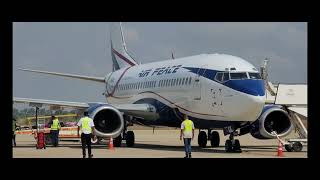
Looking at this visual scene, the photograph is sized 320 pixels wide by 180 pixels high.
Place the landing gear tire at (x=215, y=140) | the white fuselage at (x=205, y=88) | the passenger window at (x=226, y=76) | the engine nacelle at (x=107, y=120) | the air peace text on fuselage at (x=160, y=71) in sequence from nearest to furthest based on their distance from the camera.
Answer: the white fuselage at (x=205, y=88)
the passenger window at (x=226, y=76)
the engine nacelle at (x=107, y=120)
the air peace text on fuselage at (x=160, y=71)
the landing gear tire at (x=215, y=140)

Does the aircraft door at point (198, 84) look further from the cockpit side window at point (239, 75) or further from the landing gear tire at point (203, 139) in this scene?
the landing gear tire at point (203, 139)

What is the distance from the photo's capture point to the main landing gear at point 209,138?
90.9 ft

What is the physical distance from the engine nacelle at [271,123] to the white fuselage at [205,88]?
7.64 feet

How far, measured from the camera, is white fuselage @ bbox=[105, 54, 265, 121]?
21875 millimetres

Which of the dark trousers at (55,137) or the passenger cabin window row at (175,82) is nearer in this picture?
the passenger cabin window row at (175,82)

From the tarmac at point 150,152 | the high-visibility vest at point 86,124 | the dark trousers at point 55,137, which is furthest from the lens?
the dark trousers at point 55,137

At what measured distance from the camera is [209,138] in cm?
2831

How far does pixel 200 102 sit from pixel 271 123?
3441 mm

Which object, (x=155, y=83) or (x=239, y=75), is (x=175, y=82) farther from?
(x=239, y=75)

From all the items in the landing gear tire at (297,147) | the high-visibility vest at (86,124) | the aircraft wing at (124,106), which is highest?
the aircraft wing at (124,106)

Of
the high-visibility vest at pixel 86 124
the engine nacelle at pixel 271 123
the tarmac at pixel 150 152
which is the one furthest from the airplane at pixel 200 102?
the high-visibility vest at pixel 86 124

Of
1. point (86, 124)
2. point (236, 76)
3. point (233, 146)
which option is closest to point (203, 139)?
point (233, 146)
